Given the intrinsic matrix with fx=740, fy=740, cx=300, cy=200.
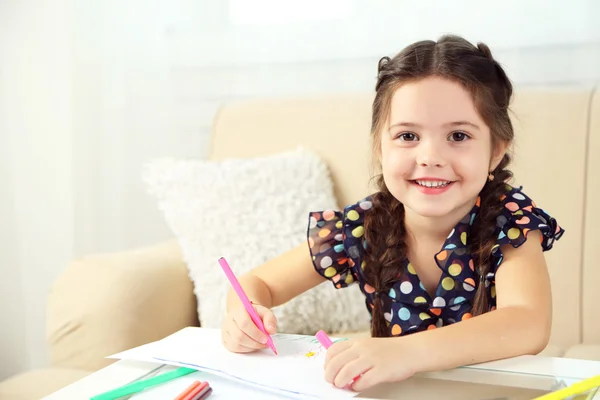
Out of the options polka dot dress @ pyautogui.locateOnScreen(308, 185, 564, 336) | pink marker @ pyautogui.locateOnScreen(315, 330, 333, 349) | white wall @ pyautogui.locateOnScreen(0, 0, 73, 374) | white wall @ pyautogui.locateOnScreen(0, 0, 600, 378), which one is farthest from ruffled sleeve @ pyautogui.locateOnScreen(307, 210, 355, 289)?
white wall @ pyautogui.locateOnScreen(0, 0, 73, 374)

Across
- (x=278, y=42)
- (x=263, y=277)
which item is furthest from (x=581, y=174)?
(x=278, y=42)

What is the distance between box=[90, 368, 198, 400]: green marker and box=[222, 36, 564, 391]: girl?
84 mm

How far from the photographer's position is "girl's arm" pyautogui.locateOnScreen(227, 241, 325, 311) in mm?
1103

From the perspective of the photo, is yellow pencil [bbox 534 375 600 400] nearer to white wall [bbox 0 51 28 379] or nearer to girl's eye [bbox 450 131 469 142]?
girl's eye [bbox 450 131 469 142]

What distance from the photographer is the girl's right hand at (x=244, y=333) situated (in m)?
0.83

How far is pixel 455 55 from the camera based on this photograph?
3.27 ft

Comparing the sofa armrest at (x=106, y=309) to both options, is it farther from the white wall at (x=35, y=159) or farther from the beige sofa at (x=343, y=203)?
the white wall at (x=35, y=159)

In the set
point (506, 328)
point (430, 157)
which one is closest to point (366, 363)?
point (506, 328)

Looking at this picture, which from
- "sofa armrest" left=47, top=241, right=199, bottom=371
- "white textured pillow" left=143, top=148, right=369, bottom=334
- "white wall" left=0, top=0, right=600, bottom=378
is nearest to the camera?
"sofa armrest" left=47, top=241, right=199, bottom=371

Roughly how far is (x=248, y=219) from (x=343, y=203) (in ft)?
0.83

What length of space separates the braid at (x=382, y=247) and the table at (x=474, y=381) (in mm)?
321

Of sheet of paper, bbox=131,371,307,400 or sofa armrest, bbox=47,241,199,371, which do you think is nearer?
sheet of paper, bbox=131,371,307,400

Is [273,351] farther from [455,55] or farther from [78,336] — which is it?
[78,336]

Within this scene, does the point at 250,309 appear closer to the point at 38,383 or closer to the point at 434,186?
the point at 434,186
